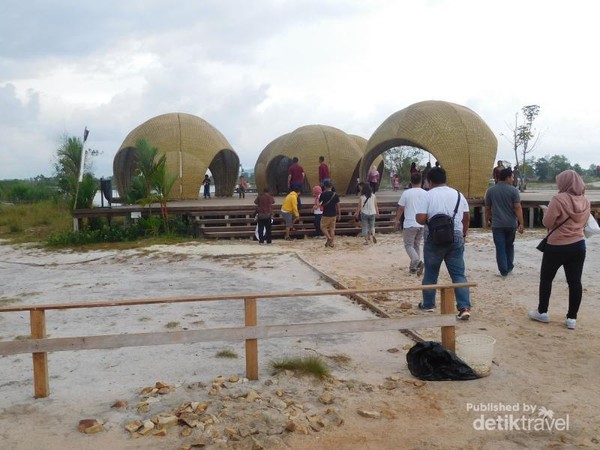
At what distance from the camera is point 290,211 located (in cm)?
1284

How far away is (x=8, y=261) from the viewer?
11.2m

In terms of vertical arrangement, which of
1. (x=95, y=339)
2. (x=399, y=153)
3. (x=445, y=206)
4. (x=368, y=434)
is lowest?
(x=368, y=434)

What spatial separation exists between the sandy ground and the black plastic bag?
0.23 ft

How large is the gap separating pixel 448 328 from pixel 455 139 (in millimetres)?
13118

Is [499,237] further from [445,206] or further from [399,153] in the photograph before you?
[399,153]

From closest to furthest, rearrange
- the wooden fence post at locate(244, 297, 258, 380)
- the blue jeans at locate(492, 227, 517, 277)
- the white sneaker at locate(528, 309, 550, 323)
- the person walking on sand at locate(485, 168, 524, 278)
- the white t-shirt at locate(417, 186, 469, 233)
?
1. the wooden fence post at locate(244, 297, 258, 380)
2. the white t-shirt at locate(417, 186, 469, 233)
3. the white sneaker at locate(528, 309, 550, 323)
4. the person walking on sand at locate(485, 168, 524, 278)
5. the blue jeans at locate(492, 227, 517, 277)

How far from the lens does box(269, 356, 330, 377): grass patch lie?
4279 millimetres

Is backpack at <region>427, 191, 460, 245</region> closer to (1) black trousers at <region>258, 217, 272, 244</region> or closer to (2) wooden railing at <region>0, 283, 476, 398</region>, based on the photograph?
(2) wooden railing at <region>0, 283, 476, 398</region>

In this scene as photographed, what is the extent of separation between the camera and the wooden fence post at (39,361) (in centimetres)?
390

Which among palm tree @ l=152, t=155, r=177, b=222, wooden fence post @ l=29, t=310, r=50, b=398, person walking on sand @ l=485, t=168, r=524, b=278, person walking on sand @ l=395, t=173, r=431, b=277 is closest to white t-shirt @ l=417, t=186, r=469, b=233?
person walking on sand @ l=485, t=168, r=524, b=278

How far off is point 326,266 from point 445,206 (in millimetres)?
4187

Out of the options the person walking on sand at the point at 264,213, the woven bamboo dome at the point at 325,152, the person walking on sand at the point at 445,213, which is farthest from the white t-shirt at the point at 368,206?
the woven bamboo dome at the point at 325,152

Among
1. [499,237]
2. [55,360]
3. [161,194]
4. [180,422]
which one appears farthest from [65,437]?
[161,194]

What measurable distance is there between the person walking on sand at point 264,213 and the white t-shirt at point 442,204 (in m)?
7.00
